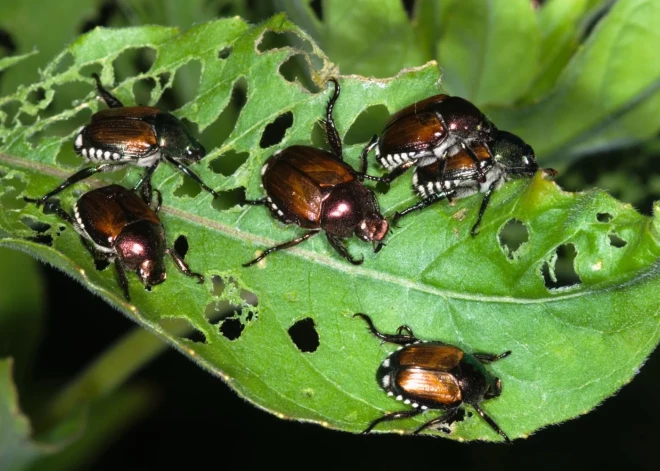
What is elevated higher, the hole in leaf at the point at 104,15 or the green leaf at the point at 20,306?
the hole in leaf at the point at 104,15

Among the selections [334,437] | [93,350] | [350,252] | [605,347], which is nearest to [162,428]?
[93,350]

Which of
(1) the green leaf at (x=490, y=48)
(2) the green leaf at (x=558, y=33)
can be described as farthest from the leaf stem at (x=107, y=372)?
(2) the green leaf at (x=558, y=33)

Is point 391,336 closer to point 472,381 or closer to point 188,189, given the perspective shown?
point 472,381

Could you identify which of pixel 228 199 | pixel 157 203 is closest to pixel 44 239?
pixel 157 203

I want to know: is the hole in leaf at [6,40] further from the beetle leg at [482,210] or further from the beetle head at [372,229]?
the beetle leg at [482,210]

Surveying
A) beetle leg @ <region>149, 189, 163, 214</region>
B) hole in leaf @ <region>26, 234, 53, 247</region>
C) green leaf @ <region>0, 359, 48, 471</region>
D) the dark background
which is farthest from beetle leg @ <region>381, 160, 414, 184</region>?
the dark background

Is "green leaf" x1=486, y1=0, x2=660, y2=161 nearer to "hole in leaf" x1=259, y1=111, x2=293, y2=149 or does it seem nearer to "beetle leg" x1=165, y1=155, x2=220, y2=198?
"hole in leaf" x1=259, y1=111, x2=293, y2=149

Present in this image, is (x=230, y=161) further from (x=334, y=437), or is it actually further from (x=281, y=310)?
(x=334, y=437)
